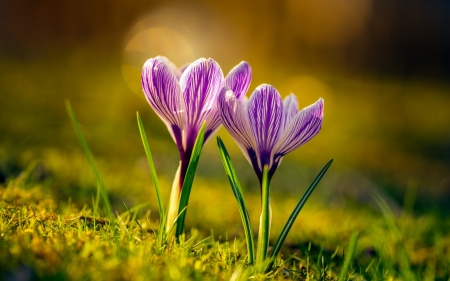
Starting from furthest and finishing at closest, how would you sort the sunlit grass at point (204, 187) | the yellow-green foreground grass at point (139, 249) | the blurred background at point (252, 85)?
the blurred background at point (252, 85), the sunlit grass at point (204, 187), the yellow-green foreground grass at point (139, 249)

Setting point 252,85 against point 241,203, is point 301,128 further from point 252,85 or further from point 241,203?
point 252,85

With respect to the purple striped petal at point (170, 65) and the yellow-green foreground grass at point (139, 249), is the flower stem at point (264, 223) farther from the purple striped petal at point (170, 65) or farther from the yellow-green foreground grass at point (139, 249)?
the purple striped petal at point (170, 65)

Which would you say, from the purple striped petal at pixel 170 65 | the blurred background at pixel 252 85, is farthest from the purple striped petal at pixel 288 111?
the blurred background at pixel 252 85

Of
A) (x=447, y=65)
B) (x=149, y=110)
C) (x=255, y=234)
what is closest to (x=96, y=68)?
(x=149, y=110)

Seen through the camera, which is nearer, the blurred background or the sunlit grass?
the sunlit grass

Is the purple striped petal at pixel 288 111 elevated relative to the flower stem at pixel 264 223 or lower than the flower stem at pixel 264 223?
elevated

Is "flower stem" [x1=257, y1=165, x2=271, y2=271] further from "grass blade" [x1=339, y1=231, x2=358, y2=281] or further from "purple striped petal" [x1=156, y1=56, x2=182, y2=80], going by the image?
"purple striped petal" [x1=156, y1=56, x2=182, y2=80]

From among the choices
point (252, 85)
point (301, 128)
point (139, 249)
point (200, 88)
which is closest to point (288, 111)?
point (301, 128)

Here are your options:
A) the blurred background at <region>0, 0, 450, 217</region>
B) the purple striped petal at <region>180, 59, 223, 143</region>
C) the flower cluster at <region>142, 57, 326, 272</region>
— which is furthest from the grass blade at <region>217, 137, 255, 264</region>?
the blurred background at <region>0, 0, 450, 217</region>
